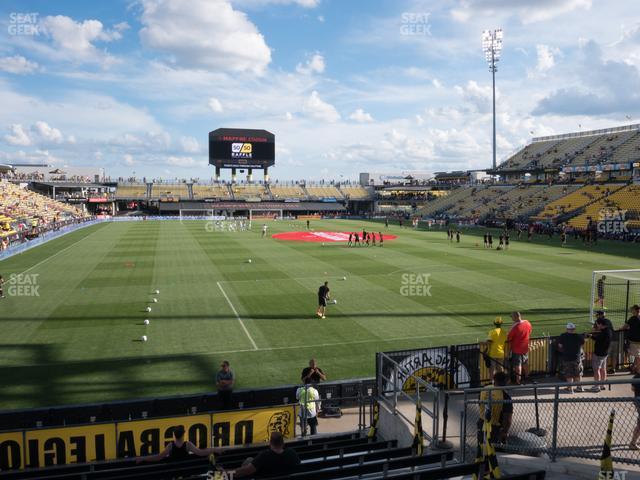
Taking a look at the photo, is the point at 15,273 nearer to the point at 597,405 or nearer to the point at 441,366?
the point at 441,366

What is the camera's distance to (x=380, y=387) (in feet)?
32.0

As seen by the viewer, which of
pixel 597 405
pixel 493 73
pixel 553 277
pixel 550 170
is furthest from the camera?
pixel 493 73

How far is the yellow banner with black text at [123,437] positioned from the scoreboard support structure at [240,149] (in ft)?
254

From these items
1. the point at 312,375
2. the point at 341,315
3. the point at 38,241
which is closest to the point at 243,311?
the point at 341,315

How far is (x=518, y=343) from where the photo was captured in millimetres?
10414

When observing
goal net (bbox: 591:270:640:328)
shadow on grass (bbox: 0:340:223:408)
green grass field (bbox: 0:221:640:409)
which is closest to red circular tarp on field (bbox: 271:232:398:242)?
green grass field (bbox: 0:221:640:409)

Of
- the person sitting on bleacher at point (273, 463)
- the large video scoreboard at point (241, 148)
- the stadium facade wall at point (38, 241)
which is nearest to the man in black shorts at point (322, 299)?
the person sitting on bleacher at point (273, 463)

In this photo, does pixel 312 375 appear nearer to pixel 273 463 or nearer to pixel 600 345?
pixel 273 463

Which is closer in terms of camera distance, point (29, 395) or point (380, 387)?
point (380, 387)

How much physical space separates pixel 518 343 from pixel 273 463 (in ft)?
21.9

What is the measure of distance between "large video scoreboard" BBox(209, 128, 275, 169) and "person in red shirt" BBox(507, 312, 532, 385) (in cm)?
7706

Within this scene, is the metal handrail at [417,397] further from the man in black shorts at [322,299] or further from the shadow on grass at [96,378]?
the man in black shorts at [322,299]

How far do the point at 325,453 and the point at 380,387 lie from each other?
8.39 feet

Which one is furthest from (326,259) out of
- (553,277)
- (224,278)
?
(553,277)
